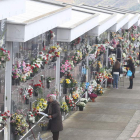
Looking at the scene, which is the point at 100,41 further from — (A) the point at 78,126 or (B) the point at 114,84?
(A) the point at 78,126

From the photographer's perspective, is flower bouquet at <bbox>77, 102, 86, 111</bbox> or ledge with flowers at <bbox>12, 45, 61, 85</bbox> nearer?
ledge with flowers at <bbox>12, 45, 61, 85</bbox>

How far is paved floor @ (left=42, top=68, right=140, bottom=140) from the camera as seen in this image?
44.1ft

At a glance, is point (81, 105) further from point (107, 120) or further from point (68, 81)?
point (107, 120)

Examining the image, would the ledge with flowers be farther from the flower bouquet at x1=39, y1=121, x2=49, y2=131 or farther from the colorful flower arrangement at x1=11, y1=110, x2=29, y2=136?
the flower bouquet at x1=39, y1=121, x2=49, y2=131

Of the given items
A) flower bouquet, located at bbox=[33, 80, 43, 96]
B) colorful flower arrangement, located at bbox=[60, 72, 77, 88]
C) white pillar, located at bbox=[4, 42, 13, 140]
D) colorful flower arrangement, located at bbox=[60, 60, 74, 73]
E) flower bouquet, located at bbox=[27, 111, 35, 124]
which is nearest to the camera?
white pillar, located at bbox=[4, 42, 13, 140]

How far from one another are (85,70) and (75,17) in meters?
2.48

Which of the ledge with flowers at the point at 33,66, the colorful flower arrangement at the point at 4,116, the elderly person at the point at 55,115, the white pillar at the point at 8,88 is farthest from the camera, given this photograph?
the elderly person at the point at 55,115

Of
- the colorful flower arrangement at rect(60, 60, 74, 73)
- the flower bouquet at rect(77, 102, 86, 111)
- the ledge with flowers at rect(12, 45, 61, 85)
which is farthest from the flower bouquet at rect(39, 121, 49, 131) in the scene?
the flower bouquet at rect(77, 102, 86, 111)

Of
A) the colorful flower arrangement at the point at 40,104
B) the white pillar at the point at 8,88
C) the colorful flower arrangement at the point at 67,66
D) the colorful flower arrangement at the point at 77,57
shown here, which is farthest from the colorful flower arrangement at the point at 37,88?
the colorful flower arrangement at the point at 77,57

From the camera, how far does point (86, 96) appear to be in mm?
18922

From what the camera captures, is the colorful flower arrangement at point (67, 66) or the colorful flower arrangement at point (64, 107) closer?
the colorful flower arrangement at point (64, 107)

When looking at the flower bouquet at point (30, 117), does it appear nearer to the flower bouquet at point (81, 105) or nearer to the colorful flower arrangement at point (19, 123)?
the colorful flower arrangement at point (19, 123)

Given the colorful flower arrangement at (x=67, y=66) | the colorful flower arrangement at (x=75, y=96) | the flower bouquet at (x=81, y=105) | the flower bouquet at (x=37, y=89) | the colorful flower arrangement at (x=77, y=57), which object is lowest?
the flower bouquet at (x=81, y=105)

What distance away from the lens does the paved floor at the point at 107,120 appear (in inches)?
529
